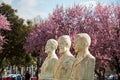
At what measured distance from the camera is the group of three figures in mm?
10188

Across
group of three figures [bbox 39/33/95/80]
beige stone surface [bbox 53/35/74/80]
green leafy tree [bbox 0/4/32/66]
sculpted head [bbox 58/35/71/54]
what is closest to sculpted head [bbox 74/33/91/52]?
group of three figures [bbox 39/33/95/80]

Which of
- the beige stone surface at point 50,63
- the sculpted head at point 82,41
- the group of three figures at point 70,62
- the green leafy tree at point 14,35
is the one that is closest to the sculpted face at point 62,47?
the group of three figures at point 70,62

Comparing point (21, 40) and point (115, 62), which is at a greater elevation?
point (21, 40)

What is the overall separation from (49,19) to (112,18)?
650cm

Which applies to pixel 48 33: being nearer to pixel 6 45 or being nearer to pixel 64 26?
pixel 64 26

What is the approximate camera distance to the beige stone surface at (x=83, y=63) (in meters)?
10.2

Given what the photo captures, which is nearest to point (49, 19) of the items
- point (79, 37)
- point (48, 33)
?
point (48, 33)

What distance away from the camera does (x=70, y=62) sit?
11.9 meters

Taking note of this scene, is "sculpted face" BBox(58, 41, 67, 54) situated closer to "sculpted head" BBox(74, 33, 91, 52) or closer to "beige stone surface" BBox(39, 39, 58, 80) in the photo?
"beige stone surface" BBox(39, 39, 58, 80)

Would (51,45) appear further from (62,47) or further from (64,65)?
(64,65)

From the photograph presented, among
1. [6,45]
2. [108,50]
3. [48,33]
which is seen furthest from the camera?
[6,45]

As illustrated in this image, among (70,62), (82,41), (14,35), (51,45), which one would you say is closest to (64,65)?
(70,62)

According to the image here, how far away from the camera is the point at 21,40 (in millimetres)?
48844

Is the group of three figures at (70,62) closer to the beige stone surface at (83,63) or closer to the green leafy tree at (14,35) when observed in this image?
the beige stone surface at (83,63)
